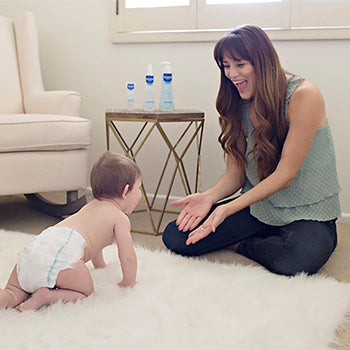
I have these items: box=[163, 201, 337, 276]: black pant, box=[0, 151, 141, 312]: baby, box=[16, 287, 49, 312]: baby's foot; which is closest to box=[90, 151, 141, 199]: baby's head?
box=[0, 151, 141, 312]: baby

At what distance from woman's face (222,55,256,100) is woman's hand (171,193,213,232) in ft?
1.22

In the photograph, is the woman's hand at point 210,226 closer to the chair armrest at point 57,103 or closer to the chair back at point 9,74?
the chair armrest at point 57,103

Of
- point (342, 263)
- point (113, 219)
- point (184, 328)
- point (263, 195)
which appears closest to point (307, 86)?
point (263, 195)

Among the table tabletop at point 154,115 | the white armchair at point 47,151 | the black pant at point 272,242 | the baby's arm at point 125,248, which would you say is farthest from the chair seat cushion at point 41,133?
the baby's arm at point 125,248

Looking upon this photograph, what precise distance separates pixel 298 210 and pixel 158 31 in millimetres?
1295

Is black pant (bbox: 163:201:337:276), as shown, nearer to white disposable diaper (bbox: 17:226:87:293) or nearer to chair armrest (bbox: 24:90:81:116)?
white disposable diaper (bbox: 17:226:87:293)

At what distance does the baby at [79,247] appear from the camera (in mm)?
1205

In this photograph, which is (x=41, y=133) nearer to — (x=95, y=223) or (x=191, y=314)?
(x=95, y=223)

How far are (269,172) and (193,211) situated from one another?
286mm

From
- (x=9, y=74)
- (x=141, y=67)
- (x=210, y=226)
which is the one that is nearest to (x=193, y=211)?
(x=210, y=226)

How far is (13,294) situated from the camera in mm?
1229

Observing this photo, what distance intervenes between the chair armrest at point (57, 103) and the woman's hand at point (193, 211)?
894 millimetres

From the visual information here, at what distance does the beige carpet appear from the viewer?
5.30 feet

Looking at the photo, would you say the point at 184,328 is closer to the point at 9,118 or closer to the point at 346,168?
the point at 9,118
